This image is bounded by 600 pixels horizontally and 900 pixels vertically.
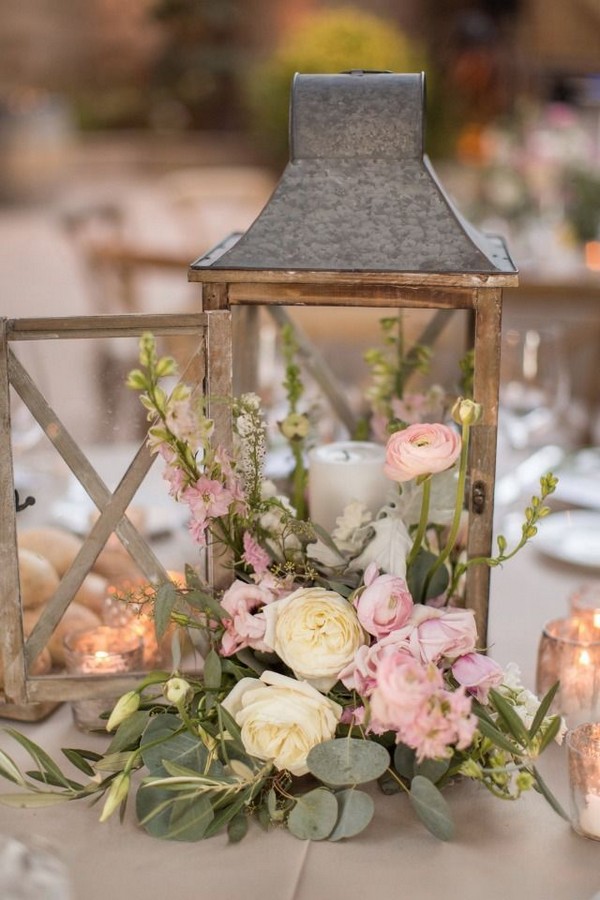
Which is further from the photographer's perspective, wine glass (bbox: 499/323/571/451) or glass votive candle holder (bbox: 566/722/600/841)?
wine glass (bbox: 499/323/571/451)

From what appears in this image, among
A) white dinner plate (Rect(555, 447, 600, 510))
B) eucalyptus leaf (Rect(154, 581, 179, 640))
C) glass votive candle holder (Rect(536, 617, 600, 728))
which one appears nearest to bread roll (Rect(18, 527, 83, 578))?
eucalyptus leaf (Rect(154, 581, 179, 640))

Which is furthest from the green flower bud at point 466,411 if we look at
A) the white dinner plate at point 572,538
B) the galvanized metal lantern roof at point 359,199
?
the white dinner plate at point 572,538

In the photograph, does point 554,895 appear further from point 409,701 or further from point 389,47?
point 389,47

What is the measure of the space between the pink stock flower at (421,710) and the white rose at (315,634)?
0.06m

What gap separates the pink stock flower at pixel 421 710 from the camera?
601 millimetres

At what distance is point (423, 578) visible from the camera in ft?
2.51

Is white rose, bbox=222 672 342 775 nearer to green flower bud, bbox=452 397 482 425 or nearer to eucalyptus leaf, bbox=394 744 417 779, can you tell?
eucalyptus leaf, bbox=394 744 417 779

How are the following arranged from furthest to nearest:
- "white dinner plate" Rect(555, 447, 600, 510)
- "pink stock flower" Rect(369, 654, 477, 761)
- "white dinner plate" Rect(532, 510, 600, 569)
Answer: "white dinner plate" Rect(555, 447, 600, 510)
"white dinner plate" Rect(532, 510, 600, 569)
"pink stock flower" Rect(369, 654, 477, 761)

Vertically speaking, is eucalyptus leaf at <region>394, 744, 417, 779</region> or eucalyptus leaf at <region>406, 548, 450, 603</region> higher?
eucalyptus leaf at <region>406, 548, 450, 603</region>

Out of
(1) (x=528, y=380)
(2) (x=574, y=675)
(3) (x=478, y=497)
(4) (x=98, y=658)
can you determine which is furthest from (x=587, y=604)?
(1) (x=528, y=380)

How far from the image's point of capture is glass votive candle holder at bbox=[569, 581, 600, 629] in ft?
2.99

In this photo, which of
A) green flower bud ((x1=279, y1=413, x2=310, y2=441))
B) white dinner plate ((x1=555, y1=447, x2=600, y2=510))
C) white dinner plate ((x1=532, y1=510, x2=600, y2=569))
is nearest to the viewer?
green flower bud ((x1=279, y1=413, x2=310, y2=441))

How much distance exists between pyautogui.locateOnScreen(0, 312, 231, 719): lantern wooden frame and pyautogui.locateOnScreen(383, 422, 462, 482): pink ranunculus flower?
0.44 feet

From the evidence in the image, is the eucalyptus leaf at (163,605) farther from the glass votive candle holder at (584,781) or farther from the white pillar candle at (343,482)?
the glass votive candle holder at (584,781)
